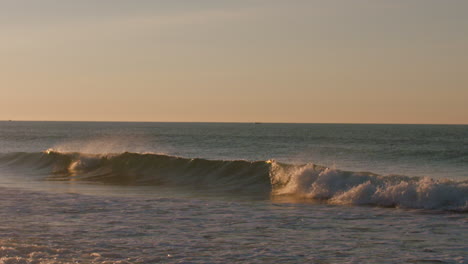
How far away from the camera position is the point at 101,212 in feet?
49.9

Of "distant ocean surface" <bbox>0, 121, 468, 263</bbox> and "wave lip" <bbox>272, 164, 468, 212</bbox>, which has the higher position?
"wave lip" <bbox>272, 164, 468, 212</bbox>

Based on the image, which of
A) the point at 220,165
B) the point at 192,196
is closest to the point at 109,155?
the point at 220,165

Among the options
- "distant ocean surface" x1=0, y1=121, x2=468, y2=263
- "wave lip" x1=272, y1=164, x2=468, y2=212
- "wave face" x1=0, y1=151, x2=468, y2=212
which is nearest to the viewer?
"distant ocean surface" x1=0, y1=121, x2=468, y2=263

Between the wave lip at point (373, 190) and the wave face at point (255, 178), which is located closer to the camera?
the wave lip at point (373, 190)

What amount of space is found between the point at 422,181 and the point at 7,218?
11.7 meters

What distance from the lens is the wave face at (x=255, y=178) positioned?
1723 centimetres

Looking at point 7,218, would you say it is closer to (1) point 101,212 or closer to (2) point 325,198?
(1) point 101,212

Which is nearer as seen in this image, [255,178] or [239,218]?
[239,218]

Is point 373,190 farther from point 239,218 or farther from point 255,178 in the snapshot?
point 255,178

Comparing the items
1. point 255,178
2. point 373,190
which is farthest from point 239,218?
point 255,178

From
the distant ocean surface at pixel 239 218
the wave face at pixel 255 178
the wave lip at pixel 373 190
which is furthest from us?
the wave face at pixel 255 178

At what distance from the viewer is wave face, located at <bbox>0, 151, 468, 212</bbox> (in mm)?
17234

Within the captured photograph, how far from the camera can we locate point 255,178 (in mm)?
24484

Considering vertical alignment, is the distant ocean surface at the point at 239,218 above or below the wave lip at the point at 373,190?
below
